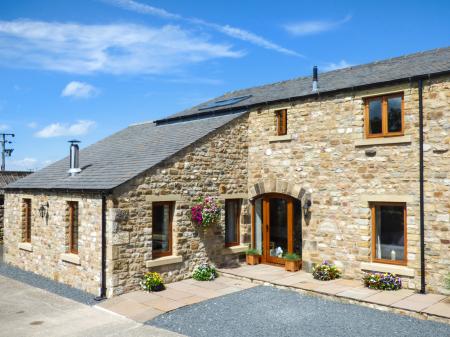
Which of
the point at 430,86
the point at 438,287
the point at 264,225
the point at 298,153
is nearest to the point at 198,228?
the point at 264,225

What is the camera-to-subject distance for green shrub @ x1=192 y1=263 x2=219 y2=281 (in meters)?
12.1

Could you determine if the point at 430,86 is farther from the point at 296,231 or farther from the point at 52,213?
the point at 52,213

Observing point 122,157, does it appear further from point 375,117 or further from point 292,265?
point 375,117

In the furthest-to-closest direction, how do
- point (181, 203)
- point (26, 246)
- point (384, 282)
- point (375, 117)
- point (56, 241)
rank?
point (26, 246)
point (56, 241)
point (181, 203)
point (375, 117)
point (384, 282)

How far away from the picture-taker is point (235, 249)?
13.7 m

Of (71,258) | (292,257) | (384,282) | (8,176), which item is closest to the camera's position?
(384,282)

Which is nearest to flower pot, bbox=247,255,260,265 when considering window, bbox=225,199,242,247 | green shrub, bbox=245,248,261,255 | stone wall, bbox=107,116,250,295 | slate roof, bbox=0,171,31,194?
green shrub, bbox=245,248,261,255

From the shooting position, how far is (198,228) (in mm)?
12594

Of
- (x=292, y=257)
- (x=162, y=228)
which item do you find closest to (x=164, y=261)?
(x=162, y=228)

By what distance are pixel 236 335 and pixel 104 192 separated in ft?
16.5

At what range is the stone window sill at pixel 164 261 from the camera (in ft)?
36.9

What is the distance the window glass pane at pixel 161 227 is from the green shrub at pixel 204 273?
1.17m

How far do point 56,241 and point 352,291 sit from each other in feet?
29.3

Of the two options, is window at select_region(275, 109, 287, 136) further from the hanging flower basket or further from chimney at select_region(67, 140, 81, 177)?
chimney at select_region(67, 140, 81, 177)
